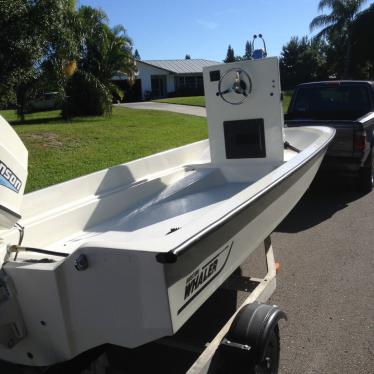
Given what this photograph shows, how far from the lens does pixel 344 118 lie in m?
A: 6.75

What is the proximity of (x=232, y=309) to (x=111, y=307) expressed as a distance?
1.65 metres

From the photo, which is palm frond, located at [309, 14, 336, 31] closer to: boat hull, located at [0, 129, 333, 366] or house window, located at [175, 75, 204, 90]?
house window, located at [175, 75, 204, 90]

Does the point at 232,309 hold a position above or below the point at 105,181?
below

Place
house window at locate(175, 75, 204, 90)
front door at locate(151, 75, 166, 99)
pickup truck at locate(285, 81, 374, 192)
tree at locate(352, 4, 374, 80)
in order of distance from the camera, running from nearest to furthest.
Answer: pickup truck at locate(285, 81, 374, 192), tree at locate(352, 4, 374, 80), front door at locate(151, 75, 166, 99), house window at locate(175, 75, 204, 90)

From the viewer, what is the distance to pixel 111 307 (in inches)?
73.5

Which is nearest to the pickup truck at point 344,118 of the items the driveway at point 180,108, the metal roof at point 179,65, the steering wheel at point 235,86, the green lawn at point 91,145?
the steering wheel at point 235,86

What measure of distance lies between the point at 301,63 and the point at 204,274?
49628 mm

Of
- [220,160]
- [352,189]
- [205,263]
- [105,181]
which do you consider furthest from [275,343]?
[352,189]

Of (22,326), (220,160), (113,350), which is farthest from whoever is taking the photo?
(220,160)

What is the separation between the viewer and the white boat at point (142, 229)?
183 centimetres

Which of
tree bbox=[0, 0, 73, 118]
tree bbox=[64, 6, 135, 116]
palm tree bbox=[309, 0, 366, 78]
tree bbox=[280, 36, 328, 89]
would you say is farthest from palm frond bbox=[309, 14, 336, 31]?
tree bbox=[0, 0, 73, 118]

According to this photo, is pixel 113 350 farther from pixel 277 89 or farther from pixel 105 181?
Result: pixel 277 89

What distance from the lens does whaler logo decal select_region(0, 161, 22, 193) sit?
2.25 metres

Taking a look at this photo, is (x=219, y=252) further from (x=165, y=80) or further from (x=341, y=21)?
(x=165, y=80)
